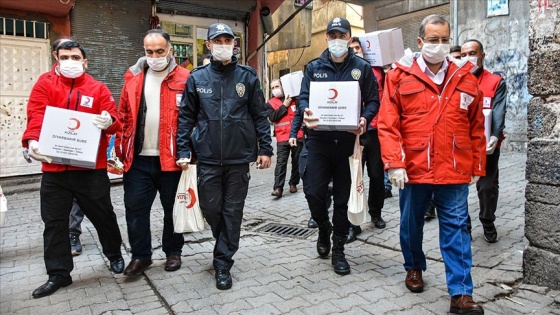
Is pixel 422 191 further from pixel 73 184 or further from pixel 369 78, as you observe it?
pixel 73 184

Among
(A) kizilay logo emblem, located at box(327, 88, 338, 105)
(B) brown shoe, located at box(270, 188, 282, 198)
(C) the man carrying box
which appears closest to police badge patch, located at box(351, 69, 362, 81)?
(C) the man carrying box

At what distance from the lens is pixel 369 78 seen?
4.18m

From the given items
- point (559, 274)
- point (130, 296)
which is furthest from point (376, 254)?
point (130, 296)

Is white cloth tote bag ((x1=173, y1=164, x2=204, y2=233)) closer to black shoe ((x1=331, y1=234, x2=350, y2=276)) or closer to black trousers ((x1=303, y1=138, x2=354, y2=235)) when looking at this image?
black trousers ((x1=303, y1=138, x2=354, y2=235))

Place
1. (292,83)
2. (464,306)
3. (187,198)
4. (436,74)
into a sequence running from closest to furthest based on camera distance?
(464,306), (436,74), (187,198), (292,83)

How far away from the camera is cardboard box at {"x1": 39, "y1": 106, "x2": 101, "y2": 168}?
145 inches

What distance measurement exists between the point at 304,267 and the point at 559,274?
6.70 feet

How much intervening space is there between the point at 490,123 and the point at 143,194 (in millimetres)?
3374

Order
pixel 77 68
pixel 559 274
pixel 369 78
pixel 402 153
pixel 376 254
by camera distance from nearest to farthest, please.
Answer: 1. pixel 402 153
2. pixel 559 274
3. pixel 77 68
4. pixel 369 78
5. pixel 376 254

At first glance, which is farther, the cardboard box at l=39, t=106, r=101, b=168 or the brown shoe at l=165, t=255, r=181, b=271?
the brown shoe at l=165, t=255, r=181, b=271

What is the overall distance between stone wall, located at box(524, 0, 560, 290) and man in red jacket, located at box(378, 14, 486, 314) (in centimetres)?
60

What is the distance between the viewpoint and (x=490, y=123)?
183 inches

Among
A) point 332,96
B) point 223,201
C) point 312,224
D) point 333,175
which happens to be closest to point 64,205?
point 223,201

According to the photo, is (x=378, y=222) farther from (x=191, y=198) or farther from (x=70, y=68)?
(x=70, y=68)
